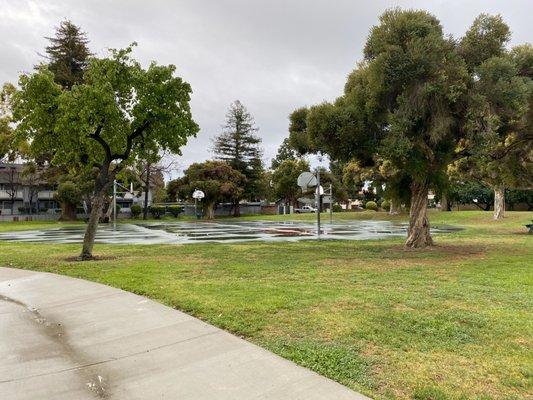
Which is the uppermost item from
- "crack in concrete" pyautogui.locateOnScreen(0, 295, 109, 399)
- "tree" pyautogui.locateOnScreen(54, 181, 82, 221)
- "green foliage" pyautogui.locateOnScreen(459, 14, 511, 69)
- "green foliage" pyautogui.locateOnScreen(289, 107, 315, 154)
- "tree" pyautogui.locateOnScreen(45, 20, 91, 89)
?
"tree" pyautogui.locateOnScreen(45, 20, 91, 89)

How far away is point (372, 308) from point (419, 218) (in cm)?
1056

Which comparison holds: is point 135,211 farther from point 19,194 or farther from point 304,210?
point 304,210

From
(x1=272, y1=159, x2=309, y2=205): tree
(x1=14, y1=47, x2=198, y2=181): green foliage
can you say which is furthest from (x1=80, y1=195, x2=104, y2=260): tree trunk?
(x1=272, y1=159, x2=309, y2=205): tree

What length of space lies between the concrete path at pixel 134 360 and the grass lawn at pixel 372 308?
1.01 feet

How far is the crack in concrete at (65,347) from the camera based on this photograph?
3.80m

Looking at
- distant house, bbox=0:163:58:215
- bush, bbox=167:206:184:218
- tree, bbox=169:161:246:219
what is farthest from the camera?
distant house, bbox=0:163:58:215

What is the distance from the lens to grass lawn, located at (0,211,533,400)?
394 centimetres

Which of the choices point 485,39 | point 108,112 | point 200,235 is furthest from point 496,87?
point 200,235

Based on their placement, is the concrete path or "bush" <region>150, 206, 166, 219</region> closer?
the concrete path

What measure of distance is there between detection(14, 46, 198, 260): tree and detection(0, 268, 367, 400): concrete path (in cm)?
625

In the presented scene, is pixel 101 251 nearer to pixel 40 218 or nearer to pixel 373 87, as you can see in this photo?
pixel 373 87

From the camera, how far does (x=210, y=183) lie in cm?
4919

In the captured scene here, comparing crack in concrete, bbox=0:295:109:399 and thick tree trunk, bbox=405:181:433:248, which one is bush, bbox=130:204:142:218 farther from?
crack in concrete, bbox=0:295:109:399

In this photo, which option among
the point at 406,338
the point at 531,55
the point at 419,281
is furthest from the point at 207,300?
the point at 531,55
